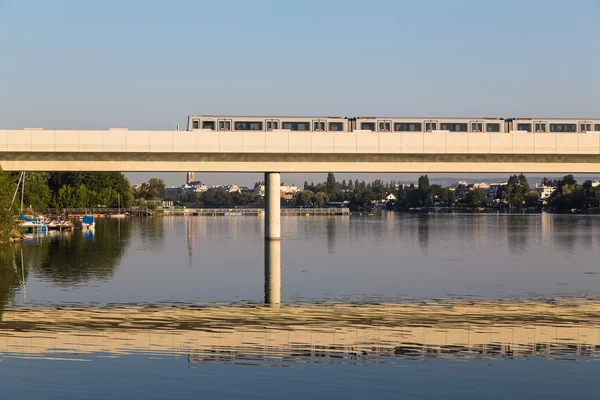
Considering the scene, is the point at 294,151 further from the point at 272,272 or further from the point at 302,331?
the point at 302,331

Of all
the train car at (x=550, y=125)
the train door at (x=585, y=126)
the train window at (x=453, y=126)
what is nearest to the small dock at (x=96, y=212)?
the train window at (x=453, y=126)

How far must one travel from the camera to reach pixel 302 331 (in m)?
27.4

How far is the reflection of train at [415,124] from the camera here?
75.9 metres

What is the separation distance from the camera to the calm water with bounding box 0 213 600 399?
779 inches

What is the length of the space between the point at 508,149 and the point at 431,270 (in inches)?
785

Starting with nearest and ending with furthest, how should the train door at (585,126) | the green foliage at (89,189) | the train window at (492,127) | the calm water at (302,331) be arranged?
the calm water at (302,331) → the train door at (585,126) → the train window at (492,127) → the green foliage at (89,189)

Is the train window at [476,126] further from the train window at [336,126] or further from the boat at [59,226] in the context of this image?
the boat at [59,226]

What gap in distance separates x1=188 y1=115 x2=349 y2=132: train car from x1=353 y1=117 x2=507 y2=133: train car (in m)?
2.86

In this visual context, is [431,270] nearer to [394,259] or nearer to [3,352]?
[394,259]

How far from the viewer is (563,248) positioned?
244 ft

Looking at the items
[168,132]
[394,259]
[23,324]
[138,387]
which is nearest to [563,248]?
[394,259]

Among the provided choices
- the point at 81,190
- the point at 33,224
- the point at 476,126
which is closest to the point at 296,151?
the point at 476,126

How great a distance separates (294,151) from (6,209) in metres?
26.3

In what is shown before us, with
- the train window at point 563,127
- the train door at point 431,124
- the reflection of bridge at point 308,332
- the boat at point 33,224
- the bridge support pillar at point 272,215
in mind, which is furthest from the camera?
the boat at point 33,224
